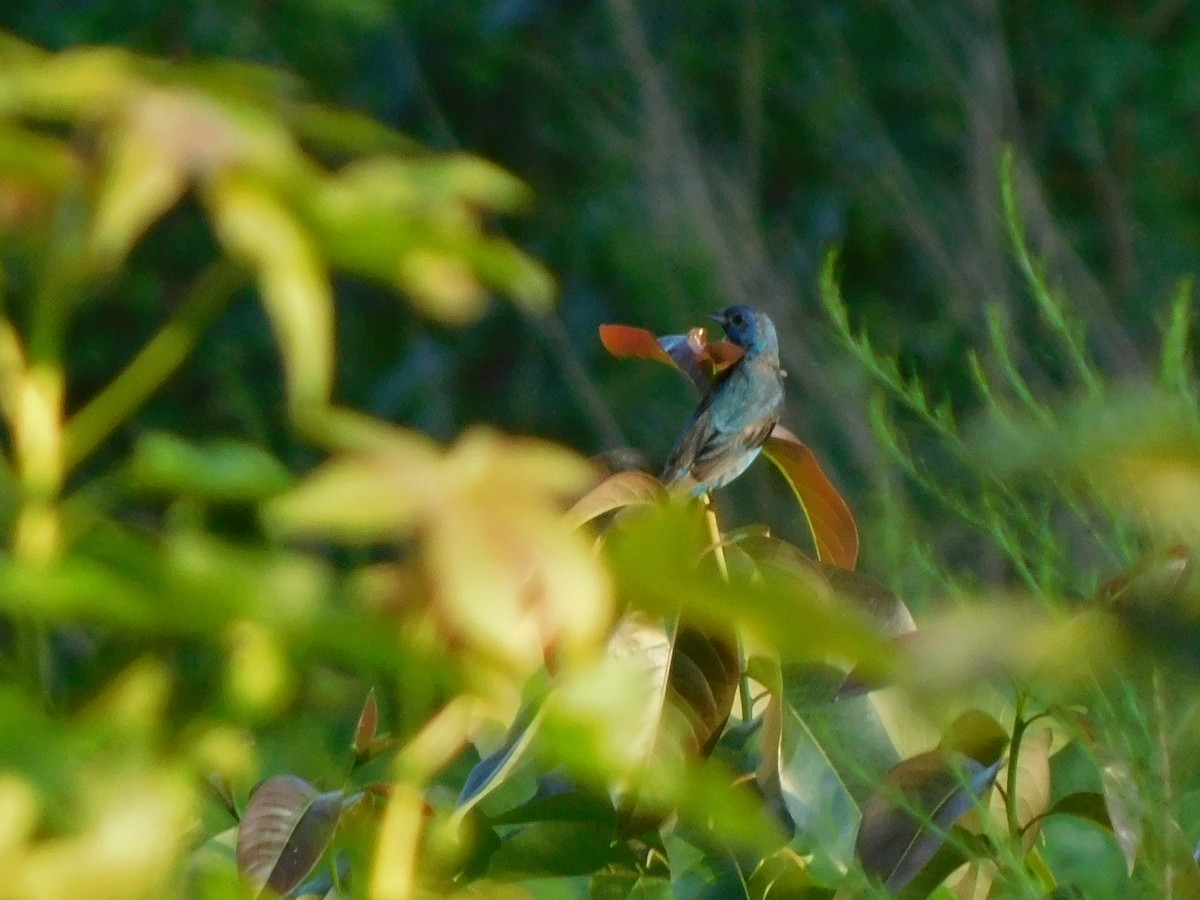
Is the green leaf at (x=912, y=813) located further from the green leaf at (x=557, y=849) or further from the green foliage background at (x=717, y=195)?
the green foliage background at (x=717, y=195)

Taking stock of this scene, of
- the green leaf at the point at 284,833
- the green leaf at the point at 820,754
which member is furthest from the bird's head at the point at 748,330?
the green leaf at the point at 284,833

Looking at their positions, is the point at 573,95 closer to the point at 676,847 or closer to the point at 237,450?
the point at 676,847

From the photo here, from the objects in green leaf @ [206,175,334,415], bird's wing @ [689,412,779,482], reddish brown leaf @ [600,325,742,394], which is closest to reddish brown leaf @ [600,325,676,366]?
reddish brown leaf @ [600,325,742,394]

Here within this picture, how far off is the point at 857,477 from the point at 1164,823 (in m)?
3.02

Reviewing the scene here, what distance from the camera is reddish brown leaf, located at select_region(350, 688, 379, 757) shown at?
79cm

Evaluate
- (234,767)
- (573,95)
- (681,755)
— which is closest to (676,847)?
(681,755)

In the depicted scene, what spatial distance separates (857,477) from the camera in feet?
12.3

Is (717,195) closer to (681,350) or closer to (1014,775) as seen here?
(681,350)

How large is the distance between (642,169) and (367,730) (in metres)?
3.09

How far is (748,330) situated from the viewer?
226cm

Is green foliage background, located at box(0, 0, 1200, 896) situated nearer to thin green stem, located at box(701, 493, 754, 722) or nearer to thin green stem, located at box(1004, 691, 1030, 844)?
thin green stem, located at box(701, 493, 754, 722)

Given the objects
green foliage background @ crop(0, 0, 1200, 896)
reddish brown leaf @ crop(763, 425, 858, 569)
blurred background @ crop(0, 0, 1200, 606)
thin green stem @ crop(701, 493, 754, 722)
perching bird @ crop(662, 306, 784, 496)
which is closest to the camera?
thin green stem @ crop(701, 493, 754, 722)

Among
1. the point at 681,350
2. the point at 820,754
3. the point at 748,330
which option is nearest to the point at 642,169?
the point at 748,330

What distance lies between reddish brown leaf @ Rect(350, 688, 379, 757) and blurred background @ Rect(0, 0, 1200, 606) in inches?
118
